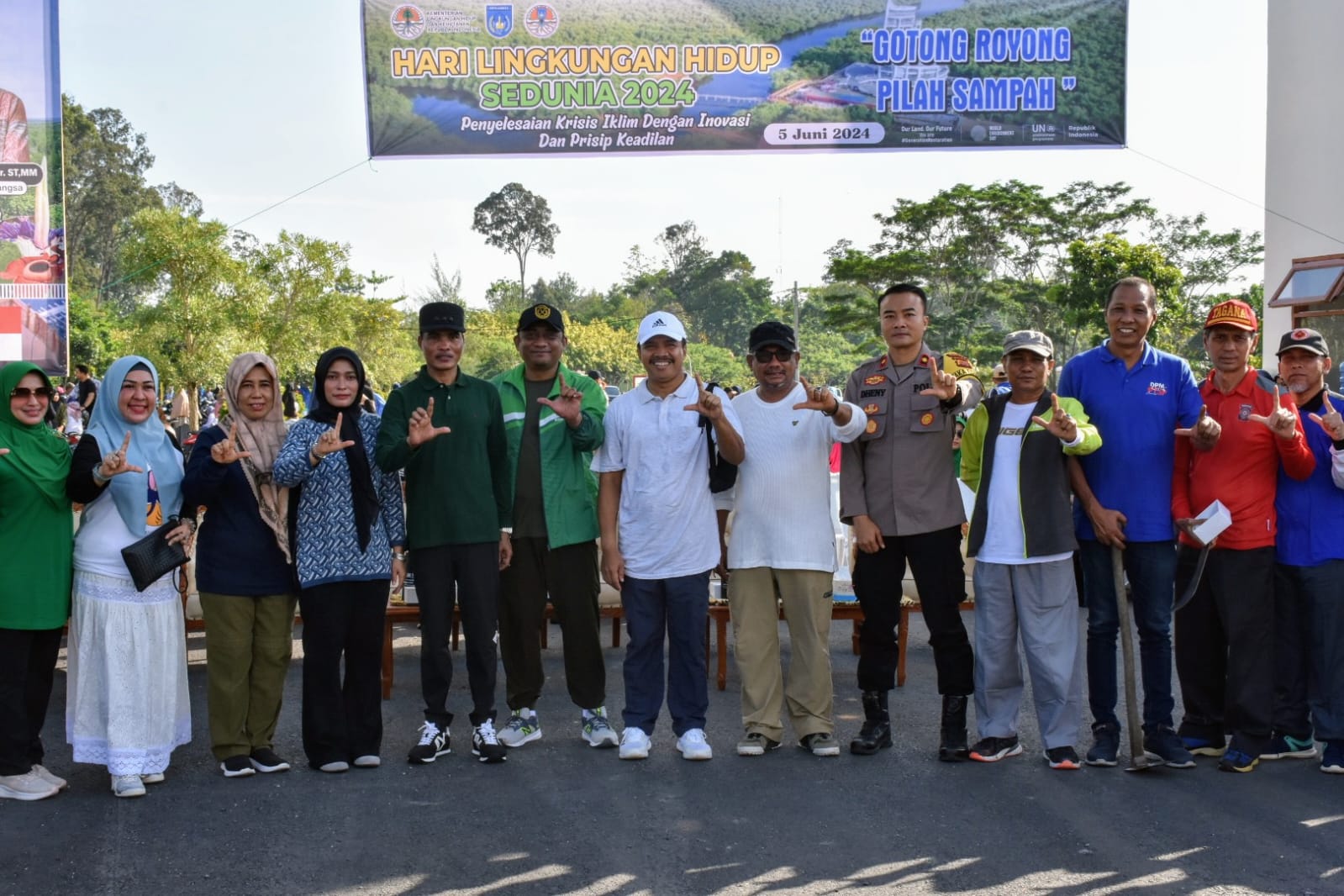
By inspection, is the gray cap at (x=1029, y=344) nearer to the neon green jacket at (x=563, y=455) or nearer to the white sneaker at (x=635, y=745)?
the neon green jacket at (x=563, y=455)

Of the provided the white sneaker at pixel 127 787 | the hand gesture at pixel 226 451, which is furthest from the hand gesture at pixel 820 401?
the white sneaker at pixel 127 787

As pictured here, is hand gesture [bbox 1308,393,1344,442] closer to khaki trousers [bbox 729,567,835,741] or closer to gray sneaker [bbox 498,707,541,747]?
khaki trousers [bbox 729,567,835,741]

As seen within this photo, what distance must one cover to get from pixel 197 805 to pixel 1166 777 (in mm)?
3706

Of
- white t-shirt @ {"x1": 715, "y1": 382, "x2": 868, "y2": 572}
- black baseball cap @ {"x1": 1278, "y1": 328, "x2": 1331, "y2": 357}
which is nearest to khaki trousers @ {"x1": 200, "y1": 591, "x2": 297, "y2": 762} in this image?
white t-shirt @ {"x1": 715, "y1": 382, "x2": 868, "y2": 572}

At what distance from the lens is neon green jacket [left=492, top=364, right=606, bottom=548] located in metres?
5.64

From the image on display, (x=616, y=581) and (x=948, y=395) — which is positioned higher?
(x=948, y=395)

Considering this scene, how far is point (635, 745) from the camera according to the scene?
17.8 ft

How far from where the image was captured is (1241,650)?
209 inches

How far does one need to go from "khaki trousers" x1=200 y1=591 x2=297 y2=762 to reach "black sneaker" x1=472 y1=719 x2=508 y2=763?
818mm

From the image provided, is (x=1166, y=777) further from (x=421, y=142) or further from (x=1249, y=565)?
(x=421, y=142)

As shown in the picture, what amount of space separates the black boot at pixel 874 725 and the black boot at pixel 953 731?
9.6 inches

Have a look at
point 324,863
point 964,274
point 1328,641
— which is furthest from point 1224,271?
point 324,863

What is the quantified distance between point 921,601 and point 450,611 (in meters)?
2.01

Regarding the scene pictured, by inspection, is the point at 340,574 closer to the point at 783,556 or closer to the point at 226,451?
the point at 226,451
